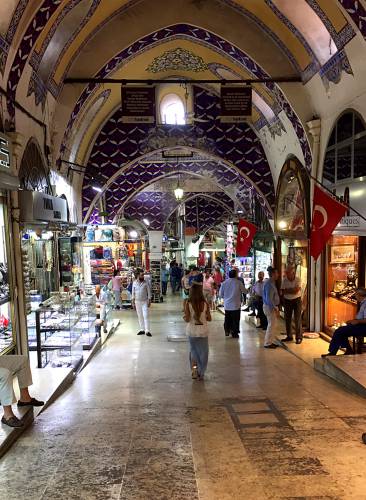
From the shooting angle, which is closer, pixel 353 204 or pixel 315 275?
pixel 353 204

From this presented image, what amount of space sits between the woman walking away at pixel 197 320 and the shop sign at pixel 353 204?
2.99 metres

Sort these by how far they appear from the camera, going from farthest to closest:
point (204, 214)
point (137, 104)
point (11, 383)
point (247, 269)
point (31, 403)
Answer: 1. point (204, 214)
2. point (247, 269)
3. point (137, 104)
4. point (31, 403)
5. point (11, 383)

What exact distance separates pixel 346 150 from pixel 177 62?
5.25m

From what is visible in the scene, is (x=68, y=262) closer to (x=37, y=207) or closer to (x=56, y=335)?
(x=37, y=207)

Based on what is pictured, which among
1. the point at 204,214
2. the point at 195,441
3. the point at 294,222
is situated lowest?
the point at 195,441

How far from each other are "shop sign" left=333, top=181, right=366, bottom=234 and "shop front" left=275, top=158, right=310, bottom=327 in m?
1.68

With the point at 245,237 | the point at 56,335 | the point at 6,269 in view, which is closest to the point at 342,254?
the point at 245,237

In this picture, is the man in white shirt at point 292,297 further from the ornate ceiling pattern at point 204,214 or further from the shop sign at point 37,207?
the ornate ceiling pattern at point 204,214

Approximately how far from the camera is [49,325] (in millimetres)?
6355

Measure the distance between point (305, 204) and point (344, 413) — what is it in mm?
5988

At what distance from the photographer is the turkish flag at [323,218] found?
6.75 metres

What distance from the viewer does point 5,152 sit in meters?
5.73

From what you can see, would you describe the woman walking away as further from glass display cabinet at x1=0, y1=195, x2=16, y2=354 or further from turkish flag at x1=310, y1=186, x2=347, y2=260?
glass display cabinet at x1=0, y1=195, x2=16, y2=354

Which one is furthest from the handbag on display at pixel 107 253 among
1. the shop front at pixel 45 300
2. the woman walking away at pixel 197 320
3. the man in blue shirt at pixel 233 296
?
the woman walking away at pixel 197 320
